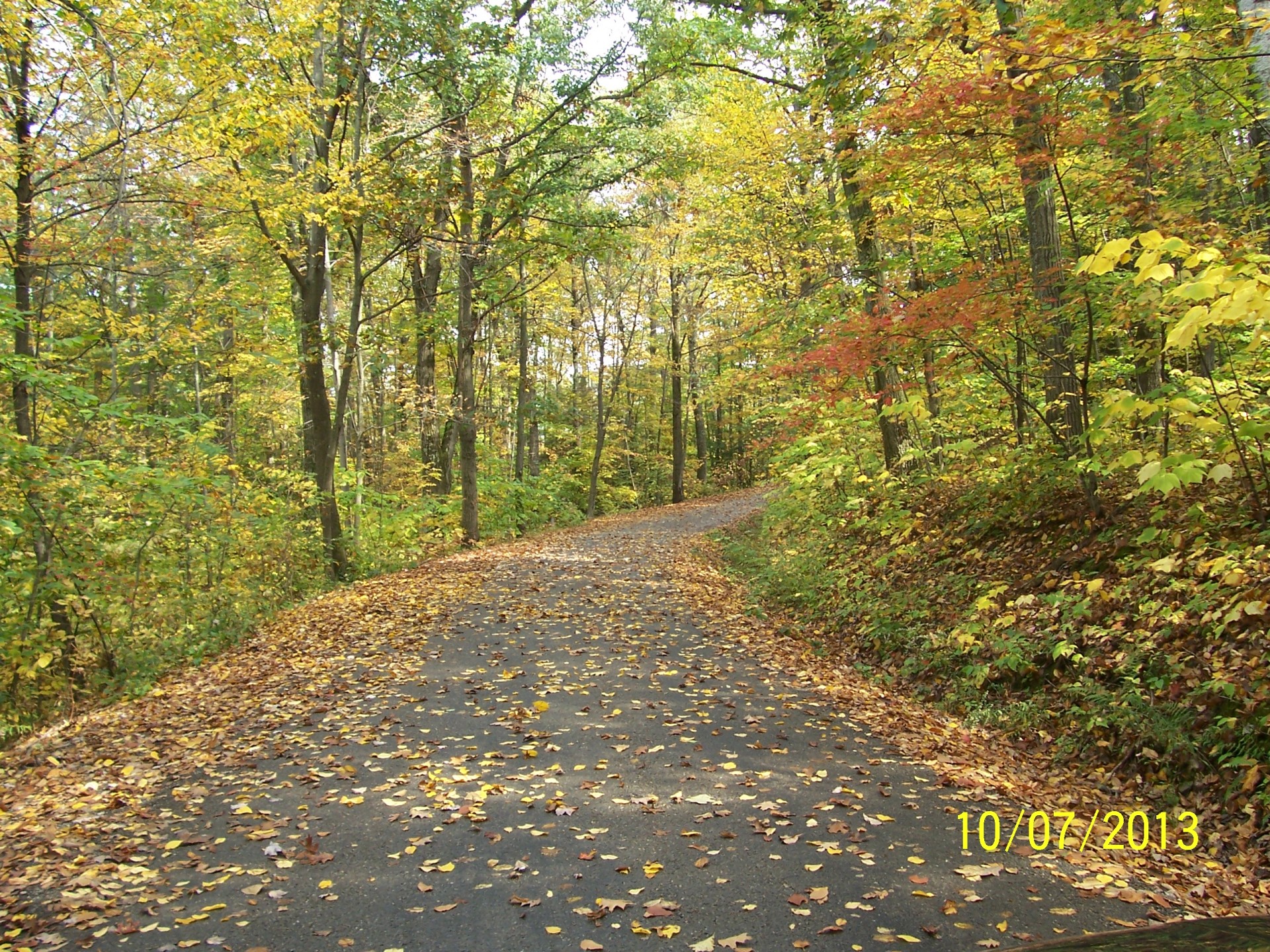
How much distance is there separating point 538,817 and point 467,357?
1302 centimetres

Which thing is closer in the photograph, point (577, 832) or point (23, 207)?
point (577, 832)

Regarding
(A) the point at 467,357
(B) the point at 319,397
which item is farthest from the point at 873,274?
(B) the point at 319,397

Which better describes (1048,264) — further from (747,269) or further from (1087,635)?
(747,269)

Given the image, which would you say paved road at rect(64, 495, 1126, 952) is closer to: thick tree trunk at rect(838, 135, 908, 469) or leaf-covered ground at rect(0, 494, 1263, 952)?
leaf-covered ground at rect(0, 494, 1263, 952)

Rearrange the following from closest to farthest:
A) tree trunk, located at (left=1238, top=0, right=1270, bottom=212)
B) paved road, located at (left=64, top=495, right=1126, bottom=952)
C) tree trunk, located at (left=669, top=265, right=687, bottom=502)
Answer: paved road, located at (left=64, top=495, right=1126, bottom=952) → tree trunk, located at (left=1238, top=0, right=1270, bottom=212) → tree trunk, located at (left=669, top=265, right=687, bottom=502)

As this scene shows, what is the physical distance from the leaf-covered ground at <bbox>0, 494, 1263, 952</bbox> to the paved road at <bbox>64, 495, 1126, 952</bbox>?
18mm

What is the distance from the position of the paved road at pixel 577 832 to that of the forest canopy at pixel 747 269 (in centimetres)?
181

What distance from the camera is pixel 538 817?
182 inches

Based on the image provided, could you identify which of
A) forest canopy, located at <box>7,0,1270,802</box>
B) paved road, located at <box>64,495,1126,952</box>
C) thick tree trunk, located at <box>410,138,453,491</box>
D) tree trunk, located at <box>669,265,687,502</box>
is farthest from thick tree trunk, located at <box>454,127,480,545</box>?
tree trunk, located at <box>669,265,687,502</box>

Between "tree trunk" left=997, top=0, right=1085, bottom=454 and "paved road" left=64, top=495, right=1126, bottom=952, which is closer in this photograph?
"paved road" left=64, top=495, right=1126, bottom=952

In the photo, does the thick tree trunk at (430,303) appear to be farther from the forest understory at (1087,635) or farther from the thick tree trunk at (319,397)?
the forest understory at (1087,635)

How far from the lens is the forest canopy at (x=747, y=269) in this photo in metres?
5.80

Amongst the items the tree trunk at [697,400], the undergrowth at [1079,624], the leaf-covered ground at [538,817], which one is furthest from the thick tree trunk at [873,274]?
the tree trunk at [697,400]

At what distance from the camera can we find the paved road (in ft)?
11.4
